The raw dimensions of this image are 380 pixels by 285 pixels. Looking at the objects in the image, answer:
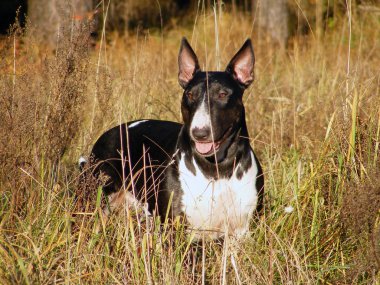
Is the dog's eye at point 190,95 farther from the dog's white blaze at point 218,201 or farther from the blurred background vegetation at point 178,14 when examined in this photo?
the blurred background vegetation at point 178,14

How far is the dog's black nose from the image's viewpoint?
14.5 ft

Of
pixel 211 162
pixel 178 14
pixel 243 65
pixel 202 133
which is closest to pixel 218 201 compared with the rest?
pixel 211 162

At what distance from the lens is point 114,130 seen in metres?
5.74

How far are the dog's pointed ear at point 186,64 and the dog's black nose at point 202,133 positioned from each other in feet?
2.54

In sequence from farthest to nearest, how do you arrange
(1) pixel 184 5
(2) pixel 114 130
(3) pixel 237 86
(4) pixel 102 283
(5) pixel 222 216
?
(1) pixel 184 5 → (2) pixel 114 130 → (3) pixel 237 86 → (5) pixel 222 216 → (4) pixel 102 283

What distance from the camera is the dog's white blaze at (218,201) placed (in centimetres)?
465

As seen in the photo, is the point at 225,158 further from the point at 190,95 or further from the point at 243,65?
the point at 243,65

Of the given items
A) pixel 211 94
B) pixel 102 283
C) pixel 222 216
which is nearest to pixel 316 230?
pixel 222 216

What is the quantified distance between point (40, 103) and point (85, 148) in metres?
0.49

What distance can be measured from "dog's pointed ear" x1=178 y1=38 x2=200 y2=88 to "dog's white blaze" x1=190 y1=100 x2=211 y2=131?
0.62 metres

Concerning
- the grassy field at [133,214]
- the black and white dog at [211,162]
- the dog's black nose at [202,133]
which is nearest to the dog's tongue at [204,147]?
the black and white dog at [211,162]

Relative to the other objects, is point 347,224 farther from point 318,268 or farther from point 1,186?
point 1,186

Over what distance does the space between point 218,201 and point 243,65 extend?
0.96 meters

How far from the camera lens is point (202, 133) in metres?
4.41
